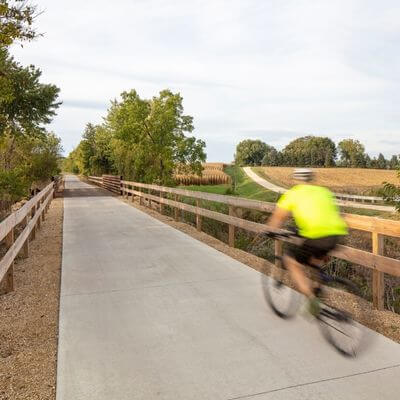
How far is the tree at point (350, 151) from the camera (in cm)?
13475

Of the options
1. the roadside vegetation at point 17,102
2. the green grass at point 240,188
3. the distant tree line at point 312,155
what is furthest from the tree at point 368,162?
the roadside vegetation at point 17,102

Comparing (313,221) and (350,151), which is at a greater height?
(350,151)

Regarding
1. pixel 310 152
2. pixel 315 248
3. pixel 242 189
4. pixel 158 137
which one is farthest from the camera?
pixel 310 152

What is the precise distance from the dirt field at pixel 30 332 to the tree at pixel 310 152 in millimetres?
125667

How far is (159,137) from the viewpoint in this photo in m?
28.9

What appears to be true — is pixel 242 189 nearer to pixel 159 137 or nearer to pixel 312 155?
pixel 159 137

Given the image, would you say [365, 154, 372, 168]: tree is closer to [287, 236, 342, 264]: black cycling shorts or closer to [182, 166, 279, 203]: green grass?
[182, 166, 279, 203]: green grass

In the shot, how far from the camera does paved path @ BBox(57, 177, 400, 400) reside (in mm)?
3324

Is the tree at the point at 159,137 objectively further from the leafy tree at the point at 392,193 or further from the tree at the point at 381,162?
the tree at the point at 381,162

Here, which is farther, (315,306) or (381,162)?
(381,162)

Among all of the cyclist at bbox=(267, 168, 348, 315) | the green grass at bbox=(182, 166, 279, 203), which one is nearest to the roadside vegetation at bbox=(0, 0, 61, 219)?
the cyclist at bbox=(267, 168, 348, 315)

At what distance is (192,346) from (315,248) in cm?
154

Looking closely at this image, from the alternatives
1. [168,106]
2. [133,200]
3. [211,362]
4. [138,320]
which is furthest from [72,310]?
[168,106]

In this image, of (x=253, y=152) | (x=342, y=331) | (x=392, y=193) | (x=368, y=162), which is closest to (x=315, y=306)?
(x=342, y=331)
